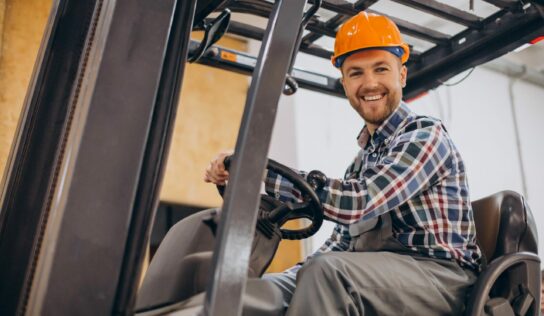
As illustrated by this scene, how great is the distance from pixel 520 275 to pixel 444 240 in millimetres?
290

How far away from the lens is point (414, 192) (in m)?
2.07

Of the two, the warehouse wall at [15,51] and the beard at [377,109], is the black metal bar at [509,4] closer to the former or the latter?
the beard at [377,109]

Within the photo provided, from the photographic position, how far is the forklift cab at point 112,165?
51.1 inches

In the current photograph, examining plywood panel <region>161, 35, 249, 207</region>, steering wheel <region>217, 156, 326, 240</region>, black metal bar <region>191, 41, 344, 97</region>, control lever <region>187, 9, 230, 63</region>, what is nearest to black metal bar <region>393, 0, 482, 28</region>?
black metal bar <region>191, 41, 344, 97</region>

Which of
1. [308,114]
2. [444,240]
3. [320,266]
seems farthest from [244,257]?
[308,114]

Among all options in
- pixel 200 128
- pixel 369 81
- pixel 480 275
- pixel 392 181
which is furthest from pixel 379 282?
pixel 200 128

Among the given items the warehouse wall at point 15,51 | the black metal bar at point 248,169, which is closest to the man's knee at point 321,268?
the black metal bar at point 248,169

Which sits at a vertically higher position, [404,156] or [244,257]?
[404,156]

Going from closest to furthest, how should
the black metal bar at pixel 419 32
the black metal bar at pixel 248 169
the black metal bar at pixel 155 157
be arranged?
the black metal bar at pixel 248 169
the black metal bar at pixel 155 157
the black metal bar at pixel 419 32

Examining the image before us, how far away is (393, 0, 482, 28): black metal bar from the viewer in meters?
2.84

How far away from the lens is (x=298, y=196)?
1.95m

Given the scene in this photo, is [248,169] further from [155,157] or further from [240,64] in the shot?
[240,64]

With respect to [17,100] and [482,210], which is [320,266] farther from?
[17,100]

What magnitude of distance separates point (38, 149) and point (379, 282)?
1.10m
